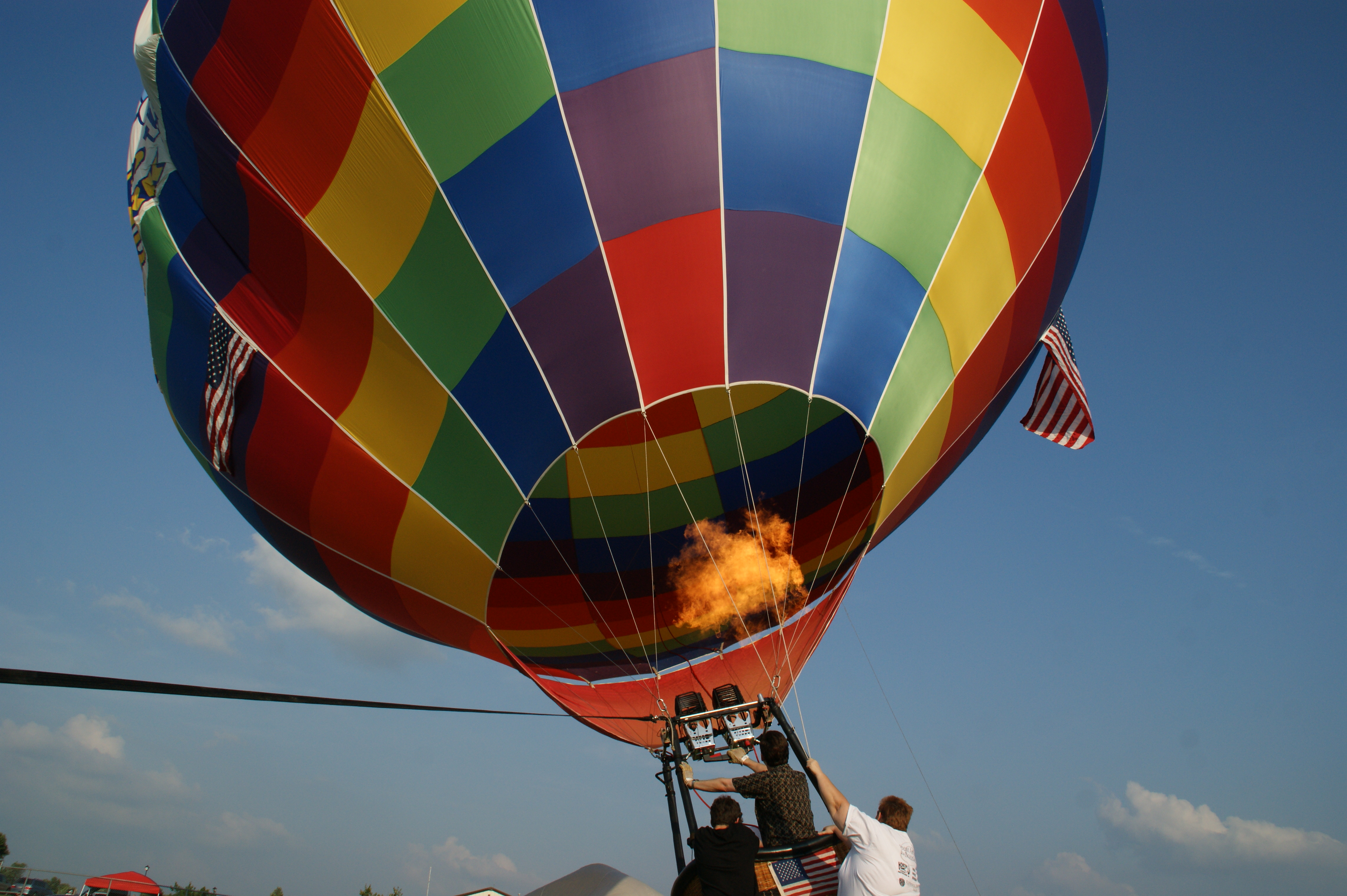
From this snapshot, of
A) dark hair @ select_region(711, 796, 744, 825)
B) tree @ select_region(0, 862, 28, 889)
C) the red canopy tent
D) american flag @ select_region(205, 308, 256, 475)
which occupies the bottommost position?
dark hair @ select_region(711, 796, 744, 825)

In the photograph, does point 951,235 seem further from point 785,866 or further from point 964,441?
point 785,866

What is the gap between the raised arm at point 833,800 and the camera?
2.44m

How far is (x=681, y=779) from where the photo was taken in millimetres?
3590

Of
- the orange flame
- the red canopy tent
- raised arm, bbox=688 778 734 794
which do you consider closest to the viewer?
raised arm, bbox=688 778 734 794

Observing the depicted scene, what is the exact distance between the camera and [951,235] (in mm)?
4664

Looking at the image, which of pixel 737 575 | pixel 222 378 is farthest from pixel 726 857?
pixel 222 378

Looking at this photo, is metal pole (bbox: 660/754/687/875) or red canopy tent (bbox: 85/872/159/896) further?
red canopy tent (bbox: 85/872/159/896)

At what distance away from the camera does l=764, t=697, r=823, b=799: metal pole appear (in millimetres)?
2693

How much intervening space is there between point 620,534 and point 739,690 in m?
1.93

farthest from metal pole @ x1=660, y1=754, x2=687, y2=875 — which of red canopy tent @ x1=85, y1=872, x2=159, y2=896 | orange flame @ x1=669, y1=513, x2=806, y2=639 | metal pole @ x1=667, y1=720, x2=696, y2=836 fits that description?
red canopy tent @ x1=85, y1=872, x2=159, y2=896

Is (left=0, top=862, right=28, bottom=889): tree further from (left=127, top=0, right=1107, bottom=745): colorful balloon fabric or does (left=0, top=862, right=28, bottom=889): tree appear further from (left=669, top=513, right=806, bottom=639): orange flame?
(left=669, top=513, right=806, bottom=639): orange flame

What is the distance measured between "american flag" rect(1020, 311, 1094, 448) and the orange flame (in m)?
2.19

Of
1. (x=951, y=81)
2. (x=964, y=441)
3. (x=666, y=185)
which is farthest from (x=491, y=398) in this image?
(x=964, y=441)

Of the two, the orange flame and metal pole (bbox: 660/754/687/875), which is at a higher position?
the orange flame
